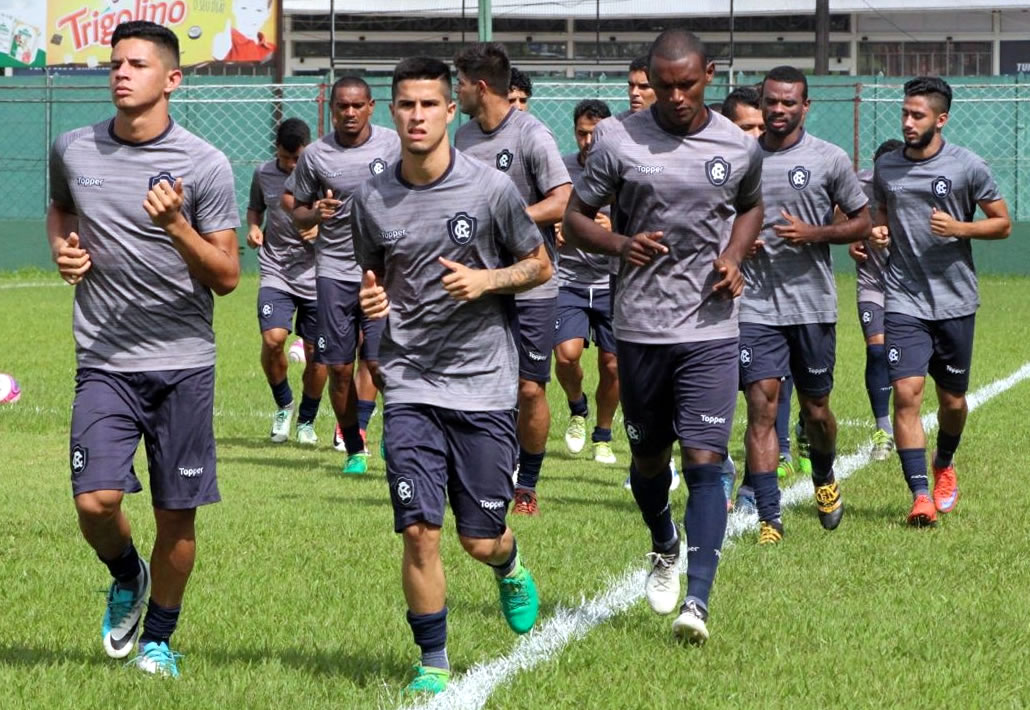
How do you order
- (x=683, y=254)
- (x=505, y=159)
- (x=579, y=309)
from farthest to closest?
1. (x=579, y=309)
2. (x=505, y=159)
3. (x=683, y=254)

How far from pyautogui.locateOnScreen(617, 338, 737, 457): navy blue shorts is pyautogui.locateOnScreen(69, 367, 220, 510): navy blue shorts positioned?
1757mm

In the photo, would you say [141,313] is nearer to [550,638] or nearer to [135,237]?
[135,237]

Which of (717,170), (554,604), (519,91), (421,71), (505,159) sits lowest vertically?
(554,604)

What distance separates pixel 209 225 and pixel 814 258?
4.05m

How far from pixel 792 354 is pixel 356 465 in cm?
335

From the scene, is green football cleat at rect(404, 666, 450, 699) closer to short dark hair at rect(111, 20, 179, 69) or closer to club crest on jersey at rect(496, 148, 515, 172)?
short dark hair at rect(111, 20, 179, 69)

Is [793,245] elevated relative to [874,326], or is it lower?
elevated

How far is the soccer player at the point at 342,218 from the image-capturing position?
11.2 m

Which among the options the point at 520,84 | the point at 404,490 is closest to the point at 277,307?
the point at 520,84

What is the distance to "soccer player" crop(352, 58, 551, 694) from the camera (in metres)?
5.94

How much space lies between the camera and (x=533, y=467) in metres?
9.77

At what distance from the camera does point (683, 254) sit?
22.4 ft

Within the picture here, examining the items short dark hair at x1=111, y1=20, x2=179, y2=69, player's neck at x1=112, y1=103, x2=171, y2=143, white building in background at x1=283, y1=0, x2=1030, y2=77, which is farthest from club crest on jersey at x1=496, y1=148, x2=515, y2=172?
white building in background at x1=283, y1=0, x2=1030, y2=77

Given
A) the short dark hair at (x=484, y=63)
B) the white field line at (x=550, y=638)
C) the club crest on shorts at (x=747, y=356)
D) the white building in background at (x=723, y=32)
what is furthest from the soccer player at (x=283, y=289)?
the white building in background at (x=723, y=32)
